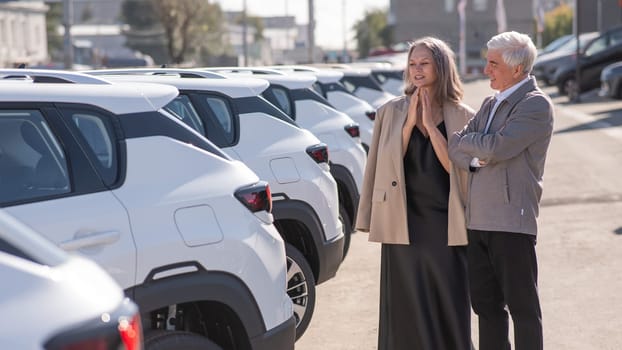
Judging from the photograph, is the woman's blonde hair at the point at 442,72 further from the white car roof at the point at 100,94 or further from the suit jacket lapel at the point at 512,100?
the white car roof at the point at 100,94

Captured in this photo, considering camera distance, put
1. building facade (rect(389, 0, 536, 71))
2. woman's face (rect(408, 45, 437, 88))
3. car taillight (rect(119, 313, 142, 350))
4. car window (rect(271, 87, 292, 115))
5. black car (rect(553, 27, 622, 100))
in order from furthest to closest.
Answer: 1. building facade (rect(389, 0, 536, 71))
2. black car (rect(553, 27, 622, 100))
3. car window (rect(271, 87, 292, 115))
4. woman's face (rect(408, 45, 437, 88))
5. car taillight (rect(119, 313, 142, 350))

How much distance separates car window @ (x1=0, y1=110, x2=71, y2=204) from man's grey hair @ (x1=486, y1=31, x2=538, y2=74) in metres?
2.08

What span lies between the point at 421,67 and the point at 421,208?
705 mm

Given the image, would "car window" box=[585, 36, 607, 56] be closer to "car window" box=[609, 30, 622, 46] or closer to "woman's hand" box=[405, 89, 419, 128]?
"car window" box=[609, 30, 622, 46]

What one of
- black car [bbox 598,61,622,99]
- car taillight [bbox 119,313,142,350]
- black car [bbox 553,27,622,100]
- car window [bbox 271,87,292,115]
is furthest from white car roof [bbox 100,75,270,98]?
black car [bbox 553,27,622,100]

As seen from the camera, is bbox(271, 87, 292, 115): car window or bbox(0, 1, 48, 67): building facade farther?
bbox(0, 1, 48, 67): building facade

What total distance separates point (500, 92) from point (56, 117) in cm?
212

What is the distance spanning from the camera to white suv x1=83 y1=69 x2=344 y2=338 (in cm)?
688

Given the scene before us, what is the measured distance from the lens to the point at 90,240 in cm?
400

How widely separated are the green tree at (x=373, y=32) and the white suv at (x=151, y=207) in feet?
386

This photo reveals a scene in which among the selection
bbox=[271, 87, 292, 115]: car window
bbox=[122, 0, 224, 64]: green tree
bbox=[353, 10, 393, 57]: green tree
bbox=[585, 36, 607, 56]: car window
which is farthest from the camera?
bbox=[353, 10, 393, 57]: green tree

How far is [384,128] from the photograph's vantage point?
5.37 metres

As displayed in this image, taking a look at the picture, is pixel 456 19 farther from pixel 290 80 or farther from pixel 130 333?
pixel 130 333

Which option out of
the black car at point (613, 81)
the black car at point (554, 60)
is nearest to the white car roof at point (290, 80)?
the black car at point (613, 81)
